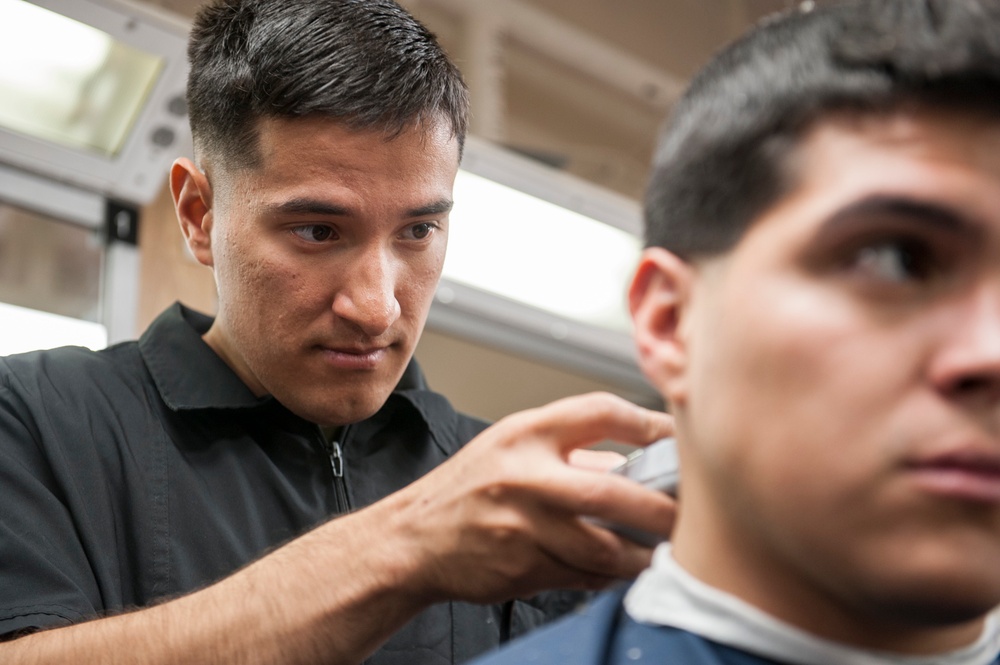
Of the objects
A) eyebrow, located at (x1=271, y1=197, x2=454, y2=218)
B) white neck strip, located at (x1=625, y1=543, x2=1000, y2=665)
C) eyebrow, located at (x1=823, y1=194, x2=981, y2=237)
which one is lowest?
white neck strip, located at (x1=625, y1=543, x2=1000, y2=665)

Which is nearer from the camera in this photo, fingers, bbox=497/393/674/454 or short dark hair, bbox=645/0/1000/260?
A: short dark hair, bbox=645/0/1000/260

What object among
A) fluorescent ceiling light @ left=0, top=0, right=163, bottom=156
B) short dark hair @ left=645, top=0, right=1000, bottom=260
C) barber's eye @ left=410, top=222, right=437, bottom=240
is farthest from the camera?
fluorescent ceiling light @ left=0, top=0, right=163, bottom=156

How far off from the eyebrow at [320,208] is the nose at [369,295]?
69 millimetres

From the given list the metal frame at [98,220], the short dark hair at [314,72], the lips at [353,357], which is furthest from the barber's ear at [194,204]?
the metal frame at [98,220]

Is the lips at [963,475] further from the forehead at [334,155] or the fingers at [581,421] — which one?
the forehead at [334,155]

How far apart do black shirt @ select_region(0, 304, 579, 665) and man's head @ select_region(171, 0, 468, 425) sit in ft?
0.28

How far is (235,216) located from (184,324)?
21cm

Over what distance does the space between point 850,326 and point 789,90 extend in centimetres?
21

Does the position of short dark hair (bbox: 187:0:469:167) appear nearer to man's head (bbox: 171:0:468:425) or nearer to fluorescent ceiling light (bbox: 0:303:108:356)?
man's head (bbox: 171:0:468:425)

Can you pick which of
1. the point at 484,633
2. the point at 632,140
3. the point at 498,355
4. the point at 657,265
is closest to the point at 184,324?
the point at 484,633

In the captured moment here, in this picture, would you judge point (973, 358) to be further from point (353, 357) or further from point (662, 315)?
point (353, 357)

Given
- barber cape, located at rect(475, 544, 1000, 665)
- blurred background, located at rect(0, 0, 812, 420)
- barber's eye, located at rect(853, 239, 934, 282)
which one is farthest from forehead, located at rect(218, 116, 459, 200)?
blurred background, located at rect(0, 0, 812, 420)

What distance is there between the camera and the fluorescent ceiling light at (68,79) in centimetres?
240

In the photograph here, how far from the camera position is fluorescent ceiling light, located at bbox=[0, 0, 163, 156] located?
2.40 metres
